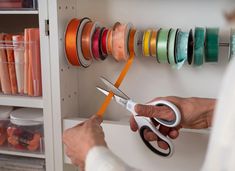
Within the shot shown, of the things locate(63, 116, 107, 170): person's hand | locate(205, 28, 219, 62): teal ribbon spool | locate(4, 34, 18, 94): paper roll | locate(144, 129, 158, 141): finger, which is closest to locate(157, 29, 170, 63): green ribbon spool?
locate(205, 28, 219, 62): teal ribbon spool

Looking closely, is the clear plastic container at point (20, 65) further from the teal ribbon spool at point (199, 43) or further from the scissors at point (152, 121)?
the teal ribbon spool at point (199, 43)

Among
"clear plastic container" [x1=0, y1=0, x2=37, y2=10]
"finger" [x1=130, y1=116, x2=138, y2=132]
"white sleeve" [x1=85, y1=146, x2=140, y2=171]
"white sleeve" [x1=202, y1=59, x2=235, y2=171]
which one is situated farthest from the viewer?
"clear plastic container" [x1=0, y1=0, x2=37, y2=10]

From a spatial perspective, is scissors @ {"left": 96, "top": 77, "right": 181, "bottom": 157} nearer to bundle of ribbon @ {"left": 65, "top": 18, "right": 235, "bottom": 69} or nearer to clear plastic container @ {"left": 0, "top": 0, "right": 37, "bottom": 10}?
bundle of ribbon @ {"left": 65, "top": 18, "right": 235, "bottom": 69}

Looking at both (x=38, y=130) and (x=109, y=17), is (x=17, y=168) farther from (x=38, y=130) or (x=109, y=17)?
(x=109, y=17)

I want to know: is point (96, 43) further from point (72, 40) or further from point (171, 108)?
point (171, 108)

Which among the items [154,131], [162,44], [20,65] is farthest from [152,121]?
[20,65]

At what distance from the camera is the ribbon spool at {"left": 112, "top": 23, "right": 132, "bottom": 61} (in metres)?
0.97

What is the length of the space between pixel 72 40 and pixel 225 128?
59cm

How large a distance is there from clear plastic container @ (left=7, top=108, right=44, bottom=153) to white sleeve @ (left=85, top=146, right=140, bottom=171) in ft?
1.53

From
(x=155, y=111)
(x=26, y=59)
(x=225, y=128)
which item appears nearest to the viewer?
(x=225, y=128)

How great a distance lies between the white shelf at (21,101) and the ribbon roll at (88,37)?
7.7 inches

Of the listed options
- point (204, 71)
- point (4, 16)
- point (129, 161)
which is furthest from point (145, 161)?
point (4, 16)

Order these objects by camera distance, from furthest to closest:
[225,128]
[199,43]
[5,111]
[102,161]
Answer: [5,111]
[199,43]
[102,161]
[225,128]

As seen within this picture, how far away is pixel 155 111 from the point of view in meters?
0.82
